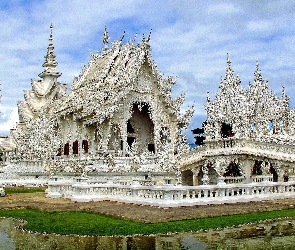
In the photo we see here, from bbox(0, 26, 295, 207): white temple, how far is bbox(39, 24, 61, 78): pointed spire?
167 inches

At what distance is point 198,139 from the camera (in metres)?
50.0

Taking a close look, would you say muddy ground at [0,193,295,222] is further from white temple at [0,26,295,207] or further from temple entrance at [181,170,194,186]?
temple entrance at [181,170,194,186]

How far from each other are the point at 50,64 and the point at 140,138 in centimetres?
1556

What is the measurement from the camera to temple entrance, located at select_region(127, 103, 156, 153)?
32.7 meters

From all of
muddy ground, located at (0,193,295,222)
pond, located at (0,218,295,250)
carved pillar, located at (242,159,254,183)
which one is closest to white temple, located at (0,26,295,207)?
carved pillar, located at (242,159,254,183)

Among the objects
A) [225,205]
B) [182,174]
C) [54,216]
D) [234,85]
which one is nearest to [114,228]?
[54,216]

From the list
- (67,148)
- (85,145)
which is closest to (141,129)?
(85,145)

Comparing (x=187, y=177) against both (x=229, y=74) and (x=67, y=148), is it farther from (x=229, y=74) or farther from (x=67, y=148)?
(x=67, y=148)

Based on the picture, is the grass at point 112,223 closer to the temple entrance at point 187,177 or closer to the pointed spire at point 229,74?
the temple entrance at point 187,177

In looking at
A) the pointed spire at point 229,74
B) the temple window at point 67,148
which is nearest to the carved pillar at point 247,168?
the pointed spire at point 229,74

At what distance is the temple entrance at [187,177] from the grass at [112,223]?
13949 mm

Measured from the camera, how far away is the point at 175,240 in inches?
348

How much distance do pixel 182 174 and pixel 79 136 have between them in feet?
27.4

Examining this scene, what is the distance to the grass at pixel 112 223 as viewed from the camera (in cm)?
984
